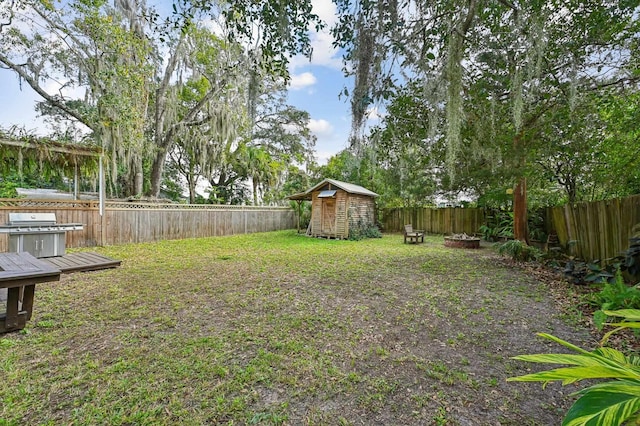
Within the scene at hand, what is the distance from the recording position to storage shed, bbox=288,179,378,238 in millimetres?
10750

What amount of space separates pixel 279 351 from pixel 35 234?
6249 millimetres

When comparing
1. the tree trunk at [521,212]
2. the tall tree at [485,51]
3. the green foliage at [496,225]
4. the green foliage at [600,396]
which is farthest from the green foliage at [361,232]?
the green foliage at [600,396]

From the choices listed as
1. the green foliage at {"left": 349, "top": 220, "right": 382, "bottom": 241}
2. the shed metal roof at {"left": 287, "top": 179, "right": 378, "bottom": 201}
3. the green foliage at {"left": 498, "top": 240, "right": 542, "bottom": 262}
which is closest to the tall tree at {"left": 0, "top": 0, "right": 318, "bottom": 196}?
the shed metal roof at {"left": 287, "top": 179, "right": 378, "bottom": 201}

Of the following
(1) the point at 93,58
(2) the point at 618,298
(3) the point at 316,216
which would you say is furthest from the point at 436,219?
(1) the point at 93,58

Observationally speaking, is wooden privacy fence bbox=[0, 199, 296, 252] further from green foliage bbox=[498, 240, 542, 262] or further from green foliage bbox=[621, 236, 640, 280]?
green foliage bbox=[621, 236, 640, 280]

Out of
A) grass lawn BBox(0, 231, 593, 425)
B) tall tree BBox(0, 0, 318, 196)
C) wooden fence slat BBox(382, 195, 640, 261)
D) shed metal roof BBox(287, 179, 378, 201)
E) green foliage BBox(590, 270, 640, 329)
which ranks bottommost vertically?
grass lawn BBox(0, 231, 593, 425)

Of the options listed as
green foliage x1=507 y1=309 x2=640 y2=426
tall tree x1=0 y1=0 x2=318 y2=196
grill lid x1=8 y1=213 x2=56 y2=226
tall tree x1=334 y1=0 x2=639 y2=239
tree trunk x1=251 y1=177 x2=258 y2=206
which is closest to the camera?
green foliage x1=507 y1=309 x2=640 y2=426

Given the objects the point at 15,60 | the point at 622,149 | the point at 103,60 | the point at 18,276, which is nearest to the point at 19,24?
the point at 15,60

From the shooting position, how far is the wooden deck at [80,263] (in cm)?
472

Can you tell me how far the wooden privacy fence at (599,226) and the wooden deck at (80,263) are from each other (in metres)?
8.36

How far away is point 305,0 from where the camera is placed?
2805 millimetres

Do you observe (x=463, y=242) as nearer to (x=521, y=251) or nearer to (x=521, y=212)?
(x=521, y=212)

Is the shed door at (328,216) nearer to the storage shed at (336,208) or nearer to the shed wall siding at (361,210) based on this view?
the storage shed at (336,208)

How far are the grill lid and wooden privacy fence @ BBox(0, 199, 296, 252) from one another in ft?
3.95
